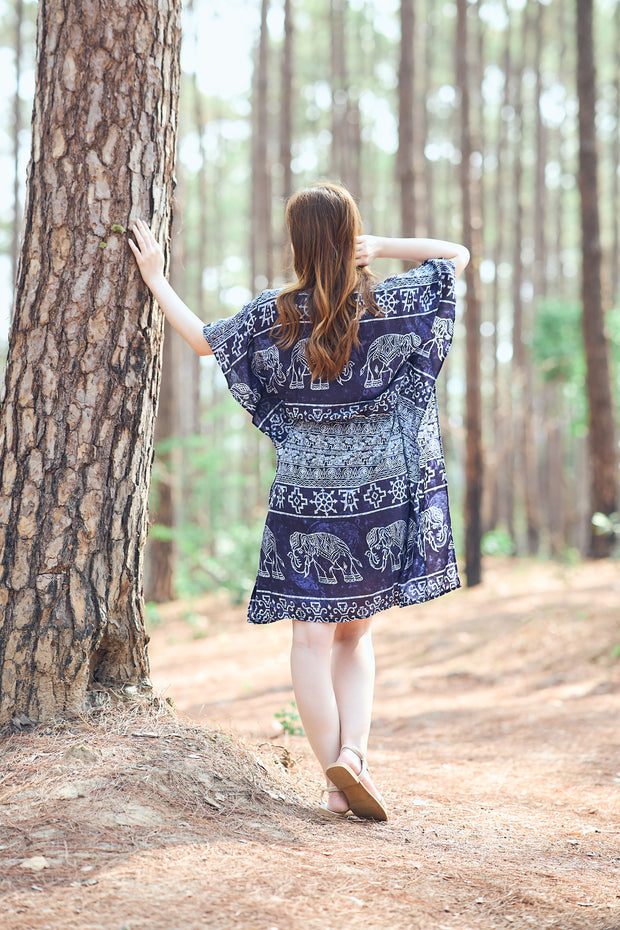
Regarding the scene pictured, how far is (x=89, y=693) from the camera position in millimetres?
2932

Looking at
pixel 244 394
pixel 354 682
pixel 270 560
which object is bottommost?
pixel 354 682

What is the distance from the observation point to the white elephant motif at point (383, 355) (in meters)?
2.83

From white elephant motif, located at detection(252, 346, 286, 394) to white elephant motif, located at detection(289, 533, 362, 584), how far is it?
1.79ft

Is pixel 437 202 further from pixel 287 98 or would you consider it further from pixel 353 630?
pixel 353 630

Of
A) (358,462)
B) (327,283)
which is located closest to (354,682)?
(358,462)

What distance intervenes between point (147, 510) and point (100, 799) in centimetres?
107

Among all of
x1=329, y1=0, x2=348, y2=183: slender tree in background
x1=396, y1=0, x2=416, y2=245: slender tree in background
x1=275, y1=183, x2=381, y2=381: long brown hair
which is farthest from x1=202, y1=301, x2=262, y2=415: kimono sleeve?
x1=329, y1=0, x2=348, y2=183: slender tree in background

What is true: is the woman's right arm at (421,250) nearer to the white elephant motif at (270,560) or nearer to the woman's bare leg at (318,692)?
the white elephant motif at (270,560)

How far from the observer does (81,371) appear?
2.91 metres

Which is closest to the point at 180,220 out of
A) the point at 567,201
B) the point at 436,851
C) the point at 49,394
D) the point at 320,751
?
the point at 49,394

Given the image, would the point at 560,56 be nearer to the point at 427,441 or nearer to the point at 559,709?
the point at 559,709

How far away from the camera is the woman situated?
279 cm

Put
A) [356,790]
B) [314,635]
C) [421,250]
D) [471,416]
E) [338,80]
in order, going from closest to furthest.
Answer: [356,790] → [314,635] → [421,250] → [471,416] → [338,80]

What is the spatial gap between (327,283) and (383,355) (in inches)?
12.3
